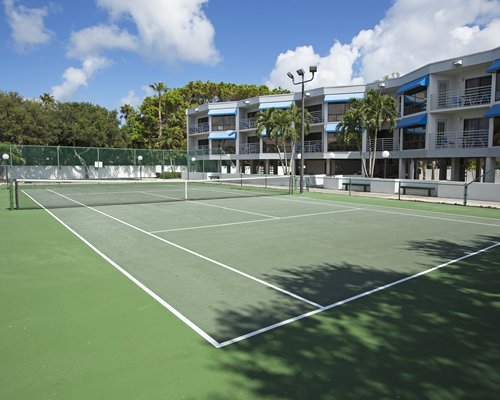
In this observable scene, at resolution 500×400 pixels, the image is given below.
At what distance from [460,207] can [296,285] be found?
53.4 ft

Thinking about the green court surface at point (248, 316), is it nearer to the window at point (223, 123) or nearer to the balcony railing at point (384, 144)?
the balcony railing at point (384, 144)

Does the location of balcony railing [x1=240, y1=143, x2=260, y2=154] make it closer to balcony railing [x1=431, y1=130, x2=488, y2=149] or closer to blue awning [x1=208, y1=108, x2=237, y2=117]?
blue awning [x1=208, y1=108, x2=237, y2=117]

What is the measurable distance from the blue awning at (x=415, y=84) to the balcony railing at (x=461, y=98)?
1191 millimetres

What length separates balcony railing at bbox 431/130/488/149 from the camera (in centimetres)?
2972

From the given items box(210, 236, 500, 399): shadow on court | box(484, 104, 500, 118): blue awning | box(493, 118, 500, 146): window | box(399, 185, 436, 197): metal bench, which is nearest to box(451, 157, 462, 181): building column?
box(493, 118, 500, 146): window

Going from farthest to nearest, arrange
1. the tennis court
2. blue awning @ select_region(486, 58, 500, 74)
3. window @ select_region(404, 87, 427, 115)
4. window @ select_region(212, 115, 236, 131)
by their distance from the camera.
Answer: window @ select_region(212, 115, 236, 131)
window @ select_region(404, 87, 427, 115)
blue awning @ select_region(486, 58, 500, 74)
the tennis court

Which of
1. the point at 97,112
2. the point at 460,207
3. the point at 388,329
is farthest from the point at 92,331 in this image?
the point at 97,112

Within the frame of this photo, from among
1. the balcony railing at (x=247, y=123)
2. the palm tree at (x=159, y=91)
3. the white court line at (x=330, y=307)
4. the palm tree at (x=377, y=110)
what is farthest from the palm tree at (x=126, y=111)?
the white court line at (x=330, y=307)

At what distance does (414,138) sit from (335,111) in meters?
10.00

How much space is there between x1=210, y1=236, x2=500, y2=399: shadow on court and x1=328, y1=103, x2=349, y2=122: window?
37199 millimetres

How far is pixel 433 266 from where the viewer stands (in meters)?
8.08

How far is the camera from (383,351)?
4383 mm

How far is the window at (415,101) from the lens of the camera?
110 feet

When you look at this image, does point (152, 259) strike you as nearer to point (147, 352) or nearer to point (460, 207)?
point (147, 352)
